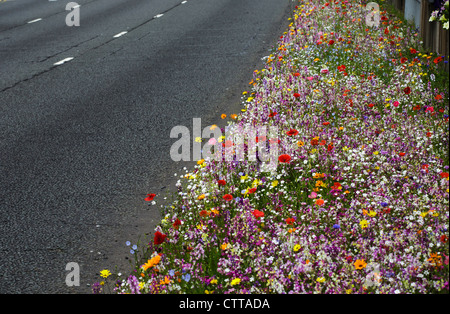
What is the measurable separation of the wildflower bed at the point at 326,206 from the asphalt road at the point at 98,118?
558 mm

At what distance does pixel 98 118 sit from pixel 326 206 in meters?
4.33

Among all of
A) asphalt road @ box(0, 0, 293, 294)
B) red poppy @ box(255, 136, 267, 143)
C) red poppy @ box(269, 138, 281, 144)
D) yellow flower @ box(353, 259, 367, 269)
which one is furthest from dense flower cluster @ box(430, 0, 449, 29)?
asphalt road @ box(0, 0, 293, 294)

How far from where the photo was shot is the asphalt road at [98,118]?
172 inches

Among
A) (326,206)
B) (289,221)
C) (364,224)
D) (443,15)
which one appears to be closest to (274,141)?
(326,206)

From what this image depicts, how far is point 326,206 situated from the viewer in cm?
407

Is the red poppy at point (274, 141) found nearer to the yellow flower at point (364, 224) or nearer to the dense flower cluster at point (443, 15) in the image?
the yellow flower at point (364, 224)

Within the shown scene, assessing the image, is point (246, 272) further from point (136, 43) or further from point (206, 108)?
point (136, 43)

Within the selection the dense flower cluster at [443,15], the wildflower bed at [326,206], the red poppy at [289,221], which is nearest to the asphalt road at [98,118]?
the wildflower bed at [326,206]

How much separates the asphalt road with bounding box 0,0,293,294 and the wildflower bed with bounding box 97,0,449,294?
0.56 m

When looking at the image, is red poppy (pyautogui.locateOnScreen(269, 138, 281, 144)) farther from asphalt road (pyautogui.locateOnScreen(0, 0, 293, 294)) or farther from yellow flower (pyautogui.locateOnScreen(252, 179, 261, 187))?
asphalt road (pyautogui.locateOnScreen(0, 0, 293, 294))

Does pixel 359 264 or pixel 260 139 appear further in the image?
pixel 260 139

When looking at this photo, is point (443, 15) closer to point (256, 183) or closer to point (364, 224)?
point (256, 183)

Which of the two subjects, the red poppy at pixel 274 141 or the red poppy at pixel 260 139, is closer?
the red poppy at pixel 274 141
